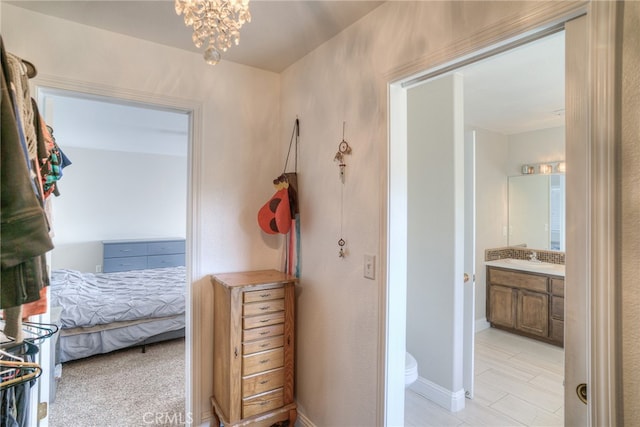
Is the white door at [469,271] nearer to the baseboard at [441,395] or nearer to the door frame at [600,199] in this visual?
the baseboard at [441,395]

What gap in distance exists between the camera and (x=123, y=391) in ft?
8.73

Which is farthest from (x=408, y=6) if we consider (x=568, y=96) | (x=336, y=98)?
(x=568, y=96)

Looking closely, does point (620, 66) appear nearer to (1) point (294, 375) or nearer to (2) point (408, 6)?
(2) point (408, 6)

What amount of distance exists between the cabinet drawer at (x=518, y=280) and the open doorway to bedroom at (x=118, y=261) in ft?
11.7

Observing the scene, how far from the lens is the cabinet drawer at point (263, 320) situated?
1.92 meters

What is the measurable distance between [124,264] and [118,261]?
0.11 metres

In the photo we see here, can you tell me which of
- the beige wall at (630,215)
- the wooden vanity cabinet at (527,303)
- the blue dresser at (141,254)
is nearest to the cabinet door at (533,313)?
the wooden vanity cabinet at (527,303)

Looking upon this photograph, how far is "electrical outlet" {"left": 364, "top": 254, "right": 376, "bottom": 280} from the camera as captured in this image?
5.23 ft

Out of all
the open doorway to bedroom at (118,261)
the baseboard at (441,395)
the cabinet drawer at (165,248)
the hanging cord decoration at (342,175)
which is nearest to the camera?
the hanging cord decoration at (342,175)

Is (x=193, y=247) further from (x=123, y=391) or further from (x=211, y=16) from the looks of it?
(x=123, y=391)

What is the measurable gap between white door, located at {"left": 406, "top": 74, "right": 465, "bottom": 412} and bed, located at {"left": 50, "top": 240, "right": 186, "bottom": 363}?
2.60 m

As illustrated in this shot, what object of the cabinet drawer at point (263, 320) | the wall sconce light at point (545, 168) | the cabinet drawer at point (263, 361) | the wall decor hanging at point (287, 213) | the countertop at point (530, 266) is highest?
the wall sconce light at point (545, 168)

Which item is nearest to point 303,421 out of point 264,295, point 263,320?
point 263,320

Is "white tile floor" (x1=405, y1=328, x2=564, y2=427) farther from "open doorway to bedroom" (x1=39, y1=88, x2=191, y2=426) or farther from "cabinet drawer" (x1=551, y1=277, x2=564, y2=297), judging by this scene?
"open doorway to bedroom" (x1=39, y1=88, x2=191, y2=426)
